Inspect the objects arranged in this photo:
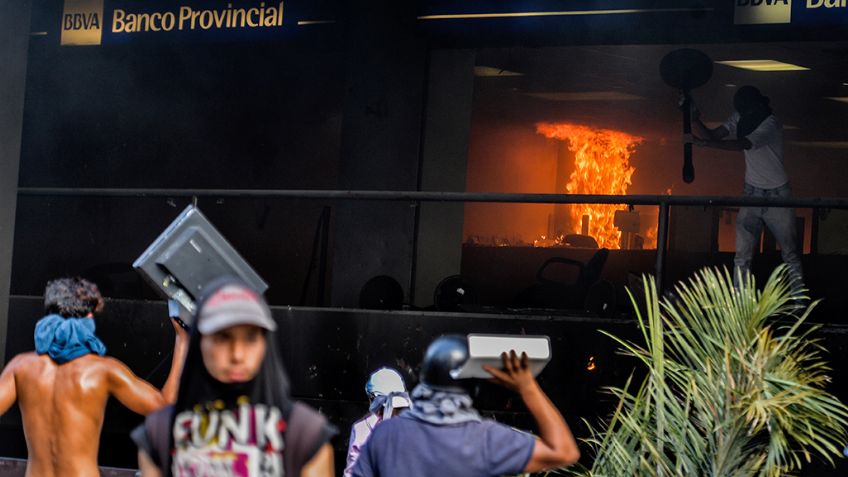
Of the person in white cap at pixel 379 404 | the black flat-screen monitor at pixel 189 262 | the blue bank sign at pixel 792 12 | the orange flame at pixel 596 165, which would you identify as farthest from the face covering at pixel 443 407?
the orange flame at pixel 596 165

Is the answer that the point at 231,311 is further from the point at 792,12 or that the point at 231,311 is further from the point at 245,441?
the point at 792,12

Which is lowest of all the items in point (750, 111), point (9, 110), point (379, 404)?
point (379, 404)

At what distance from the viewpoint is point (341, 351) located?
8906 mm

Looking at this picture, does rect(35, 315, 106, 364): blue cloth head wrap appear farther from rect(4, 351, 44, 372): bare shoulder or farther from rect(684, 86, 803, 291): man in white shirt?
rect(684, 86, 803, 291): man in white shirt

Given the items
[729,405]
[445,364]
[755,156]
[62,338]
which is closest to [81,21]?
[755,156]

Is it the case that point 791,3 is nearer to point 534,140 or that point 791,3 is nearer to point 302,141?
point 534,140

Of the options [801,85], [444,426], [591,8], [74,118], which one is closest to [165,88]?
[74,118]

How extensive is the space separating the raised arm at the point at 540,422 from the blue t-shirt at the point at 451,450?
4 cm

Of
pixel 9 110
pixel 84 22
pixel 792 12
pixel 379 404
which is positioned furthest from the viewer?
pixel 84 22

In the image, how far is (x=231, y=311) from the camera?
9.89 feet

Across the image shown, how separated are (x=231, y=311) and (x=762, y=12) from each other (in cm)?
898

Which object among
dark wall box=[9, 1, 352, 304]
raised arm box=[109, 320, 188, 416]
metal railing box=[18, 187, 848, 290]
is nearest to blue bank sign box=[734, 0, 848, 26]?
metal railing box=[18, 187, 848, 290]

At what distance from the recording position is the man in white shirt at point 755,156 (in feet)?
32.0

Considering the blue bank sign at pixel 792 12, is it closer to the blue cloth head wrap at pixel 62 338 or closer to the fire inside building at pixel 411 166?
the fire inside building at pixel 411 166
